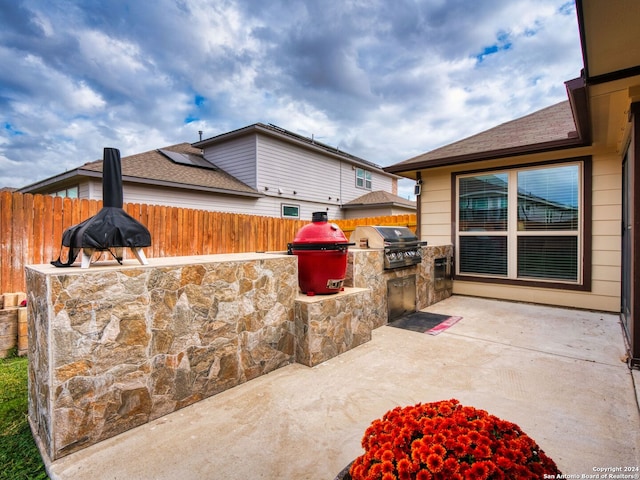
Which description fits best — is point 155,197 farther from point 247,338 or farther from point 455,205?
point 455,205

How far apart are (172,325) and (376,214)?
1236cm

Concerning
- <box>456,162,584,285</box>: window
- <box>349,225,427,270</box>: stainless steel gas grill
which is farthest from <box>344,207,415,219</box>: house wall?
<box>349,225,427,270</box>: stainless steel gas grill

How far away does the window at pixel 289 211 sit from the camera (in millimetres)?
11461

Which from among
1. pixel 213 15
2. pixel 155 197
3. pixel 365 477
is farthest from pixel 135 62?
pixel 365 477

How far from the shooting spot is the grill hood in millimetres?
2002

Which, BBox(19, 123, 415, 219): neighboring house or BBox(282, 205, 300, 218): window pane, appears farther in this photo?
BBox(282, 205, 300, 218): window pane

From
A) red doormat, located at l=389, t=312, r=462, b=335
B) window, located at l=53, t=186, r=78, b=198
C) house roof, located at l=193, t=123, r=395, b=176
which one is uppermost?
house roof, located at l=193, t=123, r=395, b=176

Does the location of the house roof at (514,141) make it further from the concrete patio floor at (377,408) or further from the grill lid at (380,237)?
the concrete patio floor at (377,408)

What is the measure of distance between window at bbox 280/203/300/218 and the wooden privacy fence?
3535mm

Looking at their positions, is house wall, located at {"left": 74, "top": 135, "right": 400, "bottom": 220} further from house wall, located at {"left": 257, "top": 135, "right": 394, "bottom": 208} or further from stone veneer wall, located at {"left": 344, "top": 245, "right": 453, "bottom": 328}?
stone veneer wall, located at {"left": 344, "top": 245, "right": 453, "bottom": 328}

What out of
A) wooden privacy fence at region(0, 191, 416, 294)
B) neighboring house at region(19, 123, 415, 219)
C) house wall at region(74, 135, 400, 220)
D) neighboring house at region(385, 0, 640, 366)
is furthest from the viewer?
house wall at region(74, 135, 400, 220)

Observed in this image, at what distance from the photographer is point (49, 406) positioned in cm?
177

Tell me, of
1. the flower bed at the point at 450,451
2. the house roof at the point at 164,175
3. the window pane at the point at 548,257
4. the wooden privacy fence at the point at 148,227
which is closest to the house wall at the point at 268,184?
the house roof at the point at 164,175

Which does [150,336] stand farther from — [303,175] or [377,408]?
[303,175]
